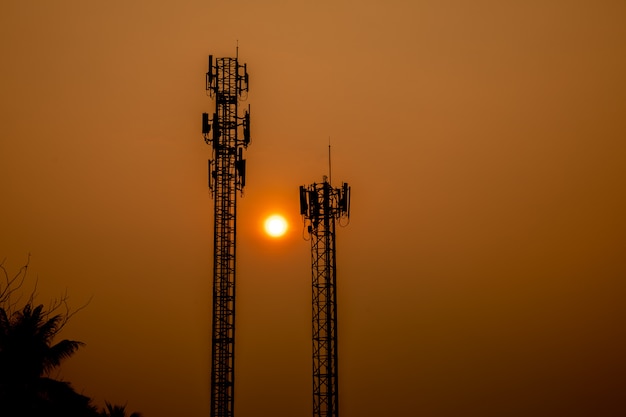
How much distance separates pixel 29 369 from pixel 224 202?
12273 millimetres

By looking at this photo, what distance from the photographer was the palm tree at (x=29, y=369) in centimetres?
1898

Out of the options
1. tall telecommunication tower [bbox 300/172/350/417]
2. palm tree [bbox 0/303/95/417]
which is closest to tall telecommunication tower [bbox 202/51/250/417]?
tall telecommunication tower [bbox 300/172/350/417]

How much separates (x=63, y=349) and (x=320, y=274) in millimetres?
11290

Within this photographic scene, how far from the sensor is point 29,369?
20.1 m

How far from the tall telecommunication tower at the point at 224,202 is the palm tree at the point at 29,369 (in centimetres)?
800

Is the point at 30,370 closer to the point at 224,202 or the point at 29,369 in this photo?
the point at 29,369

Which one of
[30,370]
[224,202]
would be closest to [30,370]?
[30,370]

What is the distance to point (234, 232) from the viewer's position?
29.5 metres

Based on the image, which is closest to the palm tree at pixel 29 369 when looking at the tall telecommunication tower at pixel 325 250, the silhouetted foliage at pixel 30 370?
the silhouetted foliage at pixel 30 370

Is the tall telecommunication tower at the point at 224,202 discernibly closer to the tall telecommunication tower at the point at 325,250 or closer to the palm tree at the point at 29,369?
the tall telecommunication tower at the point at 325,250

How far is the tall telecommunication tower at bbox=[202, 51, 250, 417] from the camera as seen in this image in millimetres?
28828

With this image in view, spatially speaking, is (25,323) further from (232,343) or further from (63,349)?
(232,343)

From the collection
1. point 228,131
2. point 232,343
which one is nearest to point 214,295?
point 232,343

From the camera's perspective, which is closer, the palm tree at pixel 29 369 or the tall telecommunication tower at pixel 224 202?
the palm tree at pixel 29 369
